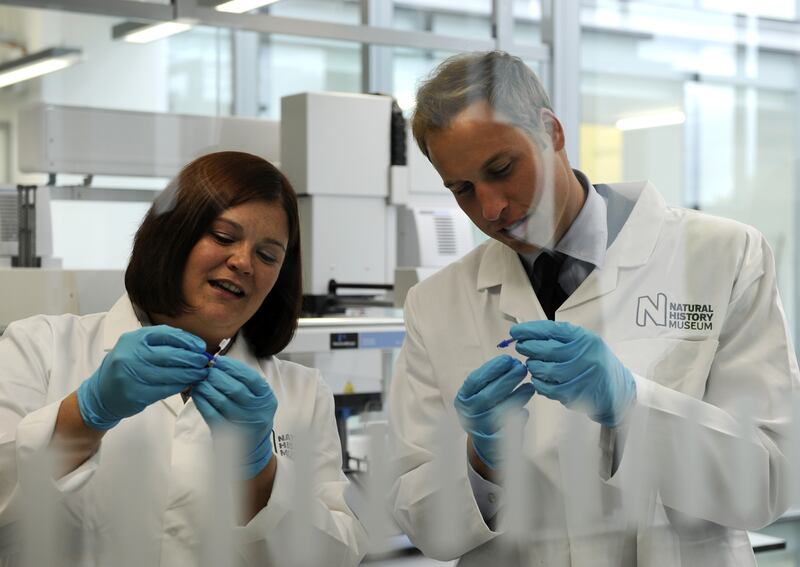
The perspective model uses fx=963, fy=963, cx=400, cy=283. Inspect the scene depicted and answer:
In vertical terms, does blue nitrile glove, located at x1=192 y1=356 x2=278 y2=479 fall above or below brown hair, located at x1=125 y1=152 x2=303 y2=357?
below

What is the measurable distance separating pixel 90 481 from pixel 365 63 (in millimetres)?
3891

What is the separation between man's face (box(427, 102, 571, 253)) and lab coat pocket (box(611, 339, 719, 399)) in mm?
163

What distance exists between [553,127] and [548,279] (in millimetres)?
173

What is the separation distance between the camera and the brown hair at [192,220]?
0.88 metres

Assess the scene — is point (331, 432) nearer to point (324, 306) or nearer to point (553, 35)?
point (324, 306)

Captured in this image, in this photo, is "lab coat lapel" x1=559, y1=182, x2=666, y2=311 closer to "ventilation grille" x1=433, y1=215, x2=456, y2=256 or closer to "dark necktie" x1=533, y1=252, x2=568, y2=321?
"dark necktie" x1=533, y1=252, x2=568, y2=321

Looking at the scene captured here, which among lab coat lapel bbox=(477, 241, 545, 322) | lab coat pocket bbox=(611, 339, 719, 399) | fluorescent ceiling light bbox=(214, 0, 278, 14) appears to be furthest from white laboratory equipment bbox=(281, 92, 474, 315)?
lab coat pocket bbox=(611, 339, 719, 399)

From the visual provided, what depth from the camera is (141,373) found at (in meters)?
0.78

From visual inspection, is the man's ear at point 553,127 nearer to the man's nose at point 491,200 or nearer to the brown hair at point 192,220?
the man's nose at point 491,200

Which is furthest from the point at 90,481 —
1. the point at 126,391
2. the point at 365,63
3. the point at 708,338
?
the point at 365,63

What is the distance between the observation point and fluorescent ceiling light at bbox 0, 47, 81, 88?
7.58 feet

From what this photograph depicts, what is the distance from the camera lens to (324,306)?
63.4 inches

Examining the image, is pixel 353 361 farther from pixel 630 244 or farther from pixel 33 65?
pixel 33 65

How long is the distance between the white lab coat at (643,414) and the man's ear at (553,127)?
13 centimetres
